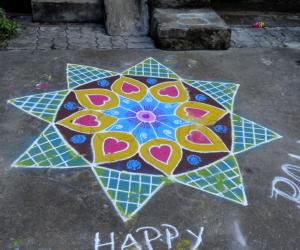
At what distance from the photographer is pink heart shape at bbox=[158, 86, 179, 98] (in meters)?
3.77

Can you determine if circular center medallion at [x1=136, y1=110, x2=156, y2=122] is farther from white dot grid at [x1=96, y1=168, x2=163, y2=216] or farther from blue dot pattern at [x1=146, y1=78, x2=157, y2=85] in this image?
white dot grid at [x1=96, y1=168, x2=163, y2=216]

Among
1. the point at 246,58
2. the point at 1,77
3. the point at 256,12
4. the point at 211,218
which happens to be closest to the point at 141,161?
the point at 211,218

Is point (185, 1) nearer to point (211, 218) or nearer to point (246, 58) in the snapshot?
point (246, 58)

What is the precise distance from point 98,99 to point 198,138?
39.0 inches

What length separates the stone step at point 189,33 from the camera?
452 centimetres

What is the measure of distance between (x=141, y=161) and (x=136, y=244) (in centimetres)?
73

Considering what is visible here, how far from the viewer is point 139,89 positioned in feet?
12.5

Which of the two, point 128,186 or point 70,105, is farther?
point 70,105

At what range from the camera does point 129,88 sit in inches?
150

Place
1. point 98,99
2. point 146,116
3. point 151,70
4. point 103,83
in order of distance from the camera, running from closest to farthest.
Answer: point 146,116
point 98,99
point 103,83
point 151,70

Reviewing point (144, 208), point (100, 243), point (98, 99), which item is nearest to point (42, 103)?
point (98, 99)

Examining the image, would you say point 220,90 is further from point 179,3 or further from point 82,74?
point 179,3

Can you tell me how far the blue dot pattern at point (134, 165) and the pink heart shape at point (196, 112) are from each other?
0.83 m

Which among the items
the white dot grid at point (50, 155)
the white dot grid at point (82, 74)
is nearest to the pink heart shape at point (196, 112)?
the white dot grid at point (82, 74)
